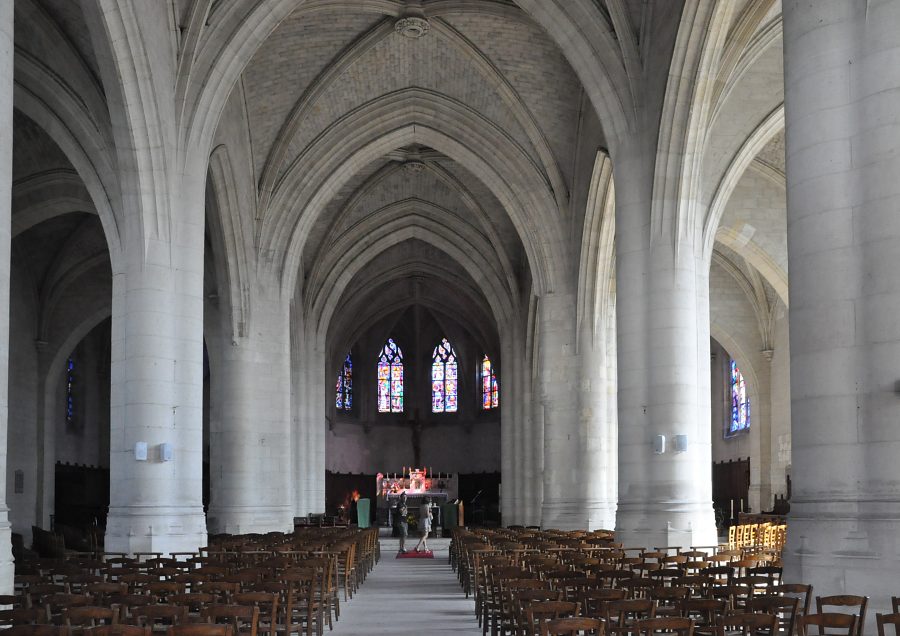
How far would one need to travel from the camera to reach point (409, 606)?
1612 centimetres

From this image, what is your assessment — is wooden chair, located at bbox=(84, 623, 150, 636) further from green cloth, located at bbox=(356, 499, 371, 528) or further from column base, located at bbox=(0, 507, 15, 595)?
green cloth, located at bbox=(356, 499, 371, 528)

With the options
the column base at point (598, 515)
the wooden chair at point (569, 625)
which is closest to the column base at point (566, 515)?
the column base at point (598, 515)

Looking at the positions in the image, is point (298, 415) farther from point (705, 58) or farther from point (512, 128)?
point (705, 58)

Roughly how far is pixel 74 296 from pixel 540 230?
Answer: 15.7m

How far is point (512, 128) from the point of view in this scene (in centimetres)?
2883

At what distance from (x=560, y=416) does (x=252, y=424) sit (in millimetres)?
8493

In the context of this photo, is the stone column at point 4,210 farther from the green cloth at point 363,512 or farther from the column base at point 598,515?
the green cloth at point 363,512

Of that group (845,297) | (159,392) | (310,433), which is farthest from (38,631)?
(310,433)

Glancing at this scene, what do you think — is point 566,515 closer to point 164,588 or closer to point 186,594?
point 164,588

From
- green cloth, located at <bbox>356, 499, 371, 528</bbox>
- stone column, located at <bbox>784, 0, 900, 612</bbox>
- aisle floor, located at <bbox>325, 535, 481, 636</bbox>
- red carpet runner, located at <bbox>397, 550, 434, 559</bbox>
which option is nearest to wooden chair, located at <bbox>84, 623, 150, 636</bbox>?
stone column, located at <bbox>784, 0, 900, 612</bbox>

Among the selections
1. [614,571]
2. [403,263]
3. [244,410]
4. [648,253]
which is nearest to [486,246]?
[403,263]

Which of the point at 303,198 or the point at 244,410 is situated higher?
the point at 303,198

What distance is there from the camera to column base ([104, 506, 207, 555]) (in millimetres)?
17688

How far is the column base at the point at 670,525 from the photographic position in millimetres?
18016
